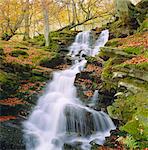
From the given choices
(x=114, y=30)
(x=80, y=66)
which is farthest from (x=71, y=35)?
(x=80, y=66)

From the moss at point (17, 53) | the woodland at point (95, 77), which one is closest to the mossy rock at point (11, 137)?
the woodland at point (95, 77)

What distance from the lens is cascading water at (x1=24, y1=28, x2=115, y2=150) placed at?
911 centimetres

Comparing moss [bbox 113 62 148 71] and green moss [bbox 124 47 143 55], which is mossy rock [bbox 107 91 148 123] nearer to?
moss [bbox 113 62 148 71]

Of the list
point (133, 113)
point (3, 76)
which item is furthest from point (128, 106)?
point (3, 76)

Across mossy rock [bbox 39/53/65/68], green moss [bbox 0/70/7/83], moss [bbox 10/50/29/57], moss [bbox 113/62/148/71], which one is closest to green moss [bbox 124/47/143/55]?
moss [bbox 113/62/148/71]

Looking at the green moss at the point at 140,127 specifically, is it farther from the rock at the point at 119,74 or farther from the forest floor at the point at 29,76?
the rock at the point at 119,74

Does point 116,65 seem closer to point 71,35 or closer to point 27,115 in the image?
point 27,115

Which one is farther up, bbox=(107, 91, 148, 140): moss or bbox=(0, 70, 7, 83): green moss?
bbox=(0, 70, 7, 83): green moss

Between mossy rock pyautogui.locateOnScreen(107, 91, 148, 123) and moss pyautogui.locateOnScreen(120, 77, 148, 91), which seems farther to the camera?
moss pyautogui.locateOnScreen(120, 77, 148, 91)

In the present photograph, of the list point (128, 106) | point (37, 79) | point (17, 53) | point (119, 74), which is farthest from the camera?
point (17, 53)

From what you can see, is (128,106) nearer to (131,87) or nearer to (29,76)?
(131,87)

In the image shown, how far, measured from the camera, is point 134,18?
1571 centimetres

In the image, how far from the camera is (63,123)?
1006 centimetres

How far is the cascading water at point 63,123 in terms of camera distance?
29.9 ft
